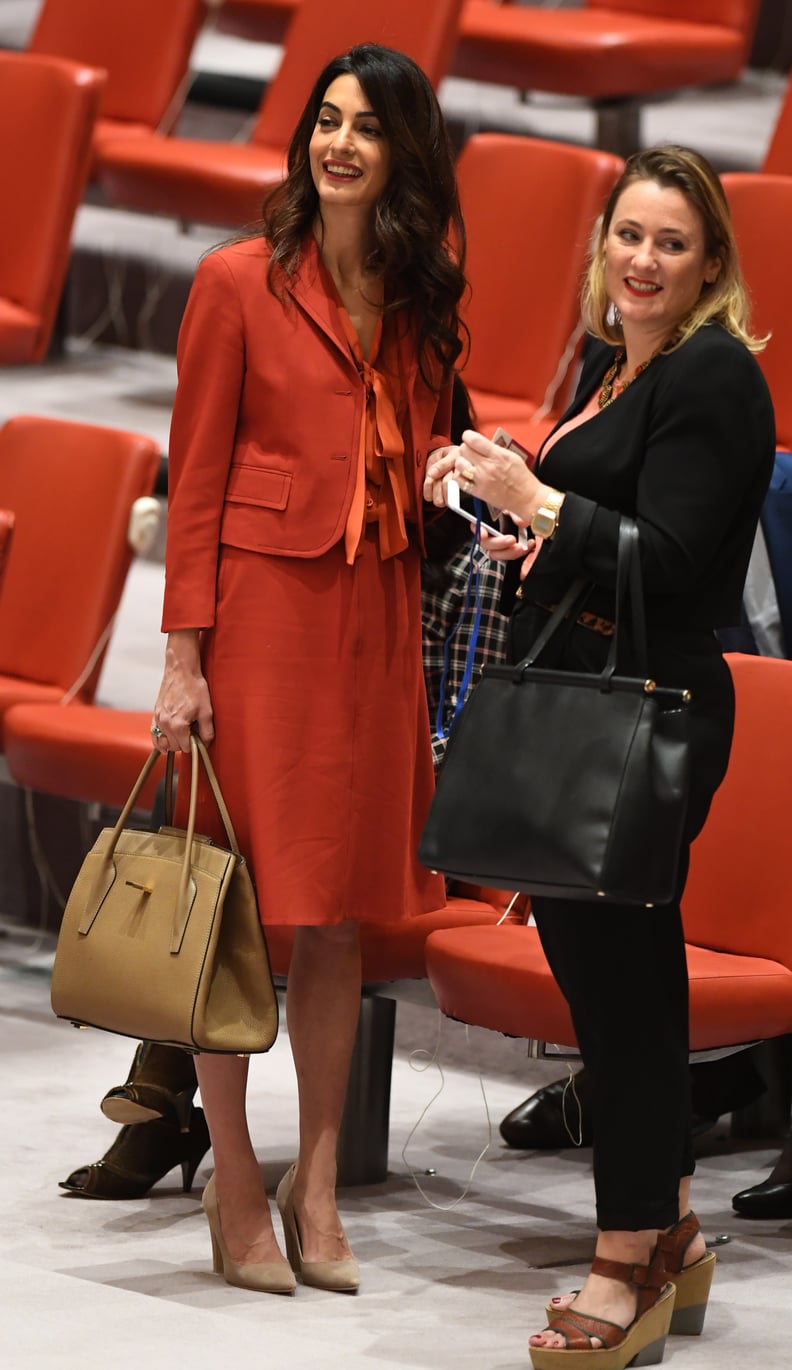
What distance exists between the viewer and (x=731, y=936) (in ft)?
10.1

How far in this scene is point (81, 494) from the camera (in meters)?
4.20

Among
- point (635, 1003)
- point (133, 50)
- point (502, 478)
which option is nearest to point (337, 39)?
point (133, 50)

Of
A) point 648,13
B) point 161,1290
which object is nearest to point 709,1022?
point 161,1290

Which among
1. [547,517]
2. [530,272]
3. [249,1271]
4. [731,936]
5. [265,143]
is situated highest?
[265,143]

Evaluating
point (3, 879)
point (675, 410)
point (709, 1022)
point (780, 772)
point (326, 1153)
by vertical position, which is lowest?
point (3, 879)

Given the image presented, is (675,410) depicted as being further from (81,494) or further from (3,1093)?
(81,494)

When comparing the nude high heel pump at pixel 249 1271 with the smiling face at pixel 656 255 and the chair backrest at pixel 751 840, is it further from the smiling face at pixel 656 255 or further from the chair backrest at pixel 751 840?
the smiling face at pixel 656 255

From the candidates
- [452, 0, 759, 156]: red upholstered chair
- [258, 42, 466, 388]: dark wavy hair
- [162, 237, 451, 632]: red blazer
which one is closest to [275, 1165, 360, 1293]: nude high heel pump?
[162, 237, 451, 632]: red blazer

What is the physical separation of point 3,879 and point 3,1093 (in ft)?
3.32

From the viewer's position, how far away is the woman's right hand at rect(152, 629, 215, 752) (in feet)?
8.36

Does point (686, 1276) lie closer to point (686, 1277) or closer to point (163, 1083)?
point (686, 1277)

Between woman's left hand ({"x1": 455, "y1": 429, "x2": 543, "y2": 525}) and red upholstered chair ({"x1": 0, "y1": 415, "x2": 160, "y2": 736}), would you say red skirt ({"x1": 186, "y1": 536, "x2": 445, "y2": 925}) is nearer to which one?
woman's left hand ({"x1": 455, "y1": 429, "x2": 543, "y2": 525})

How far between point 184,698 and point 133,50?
3.47m

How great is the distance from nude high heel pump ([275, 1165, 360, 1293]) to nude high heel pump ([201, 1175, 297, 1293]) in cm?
3
